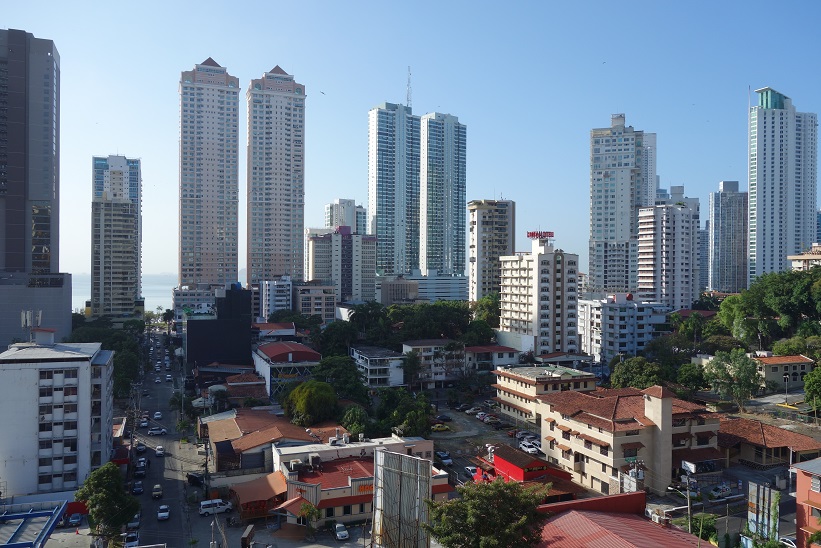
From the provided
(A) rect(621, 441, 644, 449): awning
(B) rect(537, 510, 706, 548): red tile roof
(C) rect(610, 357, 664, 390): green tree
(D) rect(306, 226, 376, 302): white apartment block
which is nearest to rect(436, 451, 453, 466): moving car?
(A) rect(621, 441, 644, 449): awning

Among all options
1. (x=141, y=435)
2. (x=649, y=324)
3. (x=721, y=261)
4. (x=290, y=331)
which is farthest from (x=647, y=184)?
(x=141, y=435)

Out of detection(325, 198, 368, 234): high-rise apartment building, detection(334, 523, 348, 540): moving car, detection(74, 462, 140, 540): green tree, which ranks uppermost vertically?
detection(325, 198, 368, 234): high-rise apartment building

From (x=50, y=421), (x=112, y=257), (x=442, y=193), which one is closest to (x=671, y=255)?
(x=442, y=193)

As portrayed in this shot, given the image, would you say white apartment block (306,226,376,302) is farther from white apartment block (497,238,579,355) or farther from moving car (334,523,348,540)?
moving car (334,523,348,540)

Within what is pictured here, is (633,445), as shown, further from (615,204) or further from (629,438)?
(615,204)

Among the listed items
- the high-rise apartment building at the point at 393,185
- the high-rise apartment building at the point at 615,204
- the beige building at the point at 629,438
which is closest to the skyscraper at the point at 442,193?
the high-rise apartment building at the point at 393,185

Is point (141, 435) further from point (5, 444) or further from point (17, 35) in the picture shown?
point (17, 35)
